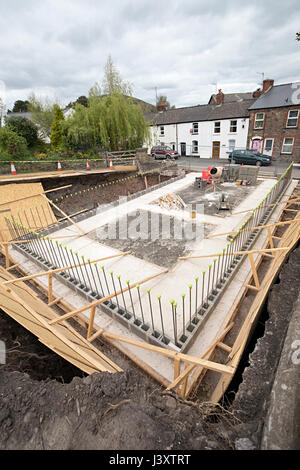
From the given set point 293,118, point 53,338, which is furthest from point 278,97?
point 53,338

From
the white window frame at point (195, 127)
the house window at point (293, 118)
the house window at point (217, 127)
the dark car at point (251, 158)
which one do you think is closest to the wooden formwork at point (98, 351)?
the dark car at point (251, 158)

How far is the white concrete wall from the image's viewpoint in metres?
21.6

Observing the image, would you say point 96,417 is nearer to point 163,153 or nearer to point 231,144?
point 163,153

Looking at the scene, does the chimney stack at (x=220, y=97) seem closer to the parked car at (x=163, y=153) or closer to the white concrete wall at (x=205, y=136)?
the white concrete wall at (x=205, y=136)

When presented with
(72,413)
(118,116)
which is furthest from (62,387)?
(118,116)

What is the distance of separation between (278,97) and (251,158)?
6.97 metres

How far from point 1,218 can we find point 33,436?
1011 cm

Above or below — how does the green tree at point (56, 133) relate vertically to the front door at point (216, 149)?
above

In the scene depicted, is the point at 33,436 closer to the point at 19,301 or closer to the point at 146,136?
the point at 19,301

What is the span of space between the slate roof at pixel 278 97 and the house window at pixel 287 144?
2.79 m

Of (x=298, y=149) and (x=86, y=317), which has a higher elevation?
(x=298, y=149)

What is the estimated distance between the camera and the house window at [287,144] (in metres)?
19.1

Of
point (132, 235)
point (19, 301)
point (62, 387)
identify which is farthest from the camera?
point (132, 235)
